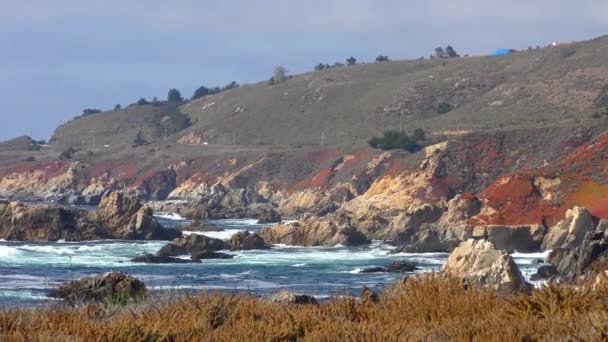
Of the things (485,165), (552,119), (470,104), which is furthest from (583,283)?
(470,104)

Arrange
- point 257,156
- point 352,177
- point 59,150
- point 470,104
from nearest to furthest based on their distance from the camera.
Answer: point 352,177, point 257,156, point 470,104, point 59,150

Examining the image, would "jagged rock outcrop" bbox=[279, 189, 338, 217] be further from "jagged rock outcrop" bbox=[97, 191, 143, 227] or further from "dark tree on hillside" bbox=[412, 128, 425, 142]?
"jagged rock outcrop" bbox=[97, 191, 143, 227]

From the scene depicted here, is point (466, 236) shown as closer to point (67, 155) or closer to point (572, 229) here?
point (572, 229)

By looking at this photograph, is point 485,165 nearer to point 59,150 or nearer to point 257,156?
point 257,156

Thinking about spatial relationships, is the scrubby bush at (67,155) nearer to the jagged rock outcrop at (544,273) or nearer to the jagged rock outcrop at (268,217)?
the jagged rock outcrop at (268,217)

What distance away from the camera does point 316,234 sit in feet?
216

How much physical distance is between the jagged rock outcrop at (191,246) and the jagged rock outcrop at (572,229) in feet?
56.9

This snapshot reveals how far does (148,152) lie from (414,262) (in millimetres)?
101799

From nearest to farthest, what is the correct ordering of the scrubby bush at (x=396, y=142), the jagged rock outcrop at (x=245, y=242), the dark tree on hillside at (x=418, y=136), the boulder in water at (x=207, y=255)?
the boulder in water at (x=207, y=255)
the jagged rock outcrop at (x=245, y=242)
the scrubby bush at (x=396, y=142)
the dark tree on hillside at (x=418, y=136)

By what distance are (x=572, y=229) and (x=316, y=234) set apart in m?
16.6

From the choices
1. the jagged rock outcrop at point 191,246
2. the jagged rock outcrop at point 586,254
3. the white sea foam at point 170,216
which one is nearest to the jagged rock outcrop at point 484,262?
the jagged rock outcrop at point 586,254

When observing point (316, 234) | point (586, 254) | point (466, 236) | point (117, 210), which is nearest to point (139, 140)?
point (117, 210)

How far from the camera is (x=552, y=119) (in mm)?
108375

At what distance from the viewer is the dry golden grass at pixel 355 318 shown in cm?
1090
